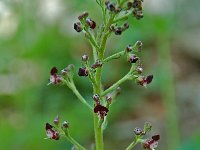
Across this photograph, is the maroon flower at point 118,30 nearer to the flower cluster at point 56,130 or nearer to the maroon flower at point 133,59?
the maroon flower at point 133,59

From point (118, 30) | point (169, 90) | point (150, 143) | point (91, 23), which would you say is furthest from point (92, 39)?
point (169, 90)

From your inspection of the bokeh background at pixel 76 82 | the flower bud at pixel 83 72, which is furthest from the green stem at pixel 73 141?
the bokeh background at pixel 76 82

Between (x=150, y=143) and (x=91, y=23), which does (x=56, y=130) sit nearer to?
(x=150, y=143)

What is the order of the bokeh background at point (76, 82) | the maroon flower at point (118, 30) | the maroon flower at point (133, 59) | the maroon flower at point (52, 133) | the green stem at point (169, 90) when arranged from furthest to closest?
the bokeh background at point (76, 82)
the green stem at point (169, 90)
the maroon flower at point (52, 133)
the maroon flower at point (133, 59)
the maroon flower at point (118, 30)

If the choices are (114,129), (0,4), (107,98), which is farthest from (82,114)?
(107,98)

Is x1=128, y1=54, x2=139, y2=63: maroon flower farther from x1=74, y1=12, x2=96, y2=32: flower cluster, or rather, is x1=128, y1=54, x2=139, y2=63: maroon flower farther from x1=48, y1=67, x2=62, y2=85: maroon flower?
x1=48, y1=67, x2=62, y2=85: maroon flower

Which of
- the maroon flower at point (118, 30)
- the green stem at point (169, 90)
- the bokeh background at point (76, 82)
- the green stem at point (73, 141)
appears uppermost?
the bokeh background at point (76, 82)

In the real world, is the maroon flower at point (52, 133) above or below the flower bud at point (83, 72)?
below
